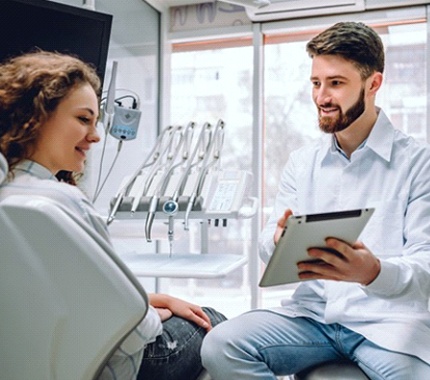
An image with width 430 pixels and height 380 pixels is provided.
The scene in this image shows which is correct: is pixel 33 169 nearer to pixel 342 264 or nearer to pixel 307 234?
pixel 307 234

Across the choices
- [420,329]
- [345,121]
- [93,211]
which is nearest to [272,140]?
[345,121]

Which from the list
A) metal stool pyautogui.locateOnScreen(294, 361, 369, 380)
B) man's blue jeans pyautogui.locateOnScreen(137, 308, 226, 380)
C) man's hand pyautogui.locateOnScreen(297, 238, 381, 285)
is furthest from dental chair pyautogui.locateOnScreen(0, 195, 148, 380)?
metal stool pyautogui.locateOnScreen(294, 361, 369, 380)

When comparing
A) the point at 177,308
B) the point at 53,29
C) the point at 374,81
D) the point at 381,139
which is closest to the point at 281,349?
the point at 177,308

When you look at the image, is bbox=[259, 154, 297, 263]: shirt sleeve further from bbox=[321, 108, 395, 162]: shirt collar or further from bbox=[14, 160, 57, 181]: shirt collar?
bbox=[14, 160, 57, 181]: shirt collar

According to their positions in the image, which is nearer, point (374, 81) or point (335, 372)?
point (335, 372)

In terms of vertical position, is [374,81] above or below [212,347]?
above

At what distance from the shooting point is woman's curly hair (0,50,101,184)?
1050 millimetres

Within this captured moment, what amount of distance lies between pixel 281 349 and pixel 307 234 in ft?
1.38

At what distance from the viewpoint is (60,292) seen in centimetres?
81

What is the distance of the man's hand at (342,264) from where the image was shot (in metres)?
1.19

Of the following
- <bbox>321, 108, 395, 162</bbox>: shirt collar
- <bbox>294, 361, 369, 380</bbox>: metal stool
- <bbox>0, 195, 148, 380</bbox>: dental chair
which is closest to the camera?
<bbox>0, 195, 148, 380</bbox>: dental chair

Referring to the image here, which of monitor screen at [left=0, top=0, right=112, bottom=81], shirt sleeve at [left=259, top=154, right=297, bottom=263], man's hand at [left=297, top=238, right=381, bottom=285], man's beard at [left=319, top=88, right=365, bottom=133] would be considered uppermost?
monitor screen at [left=0, top=0, right=112, bottom=81]

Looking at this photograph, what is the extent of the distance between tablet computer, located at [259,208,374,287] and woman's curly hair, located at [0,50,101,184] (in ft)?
1.83

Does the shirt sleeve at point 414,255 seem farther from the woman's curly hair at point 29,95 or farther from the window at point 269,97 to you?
the window at point 269,97
